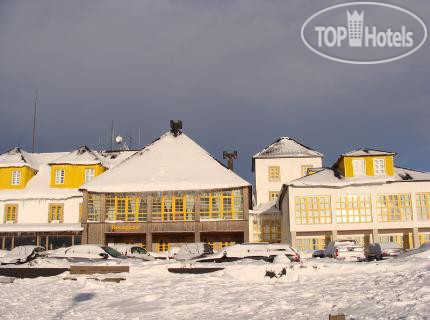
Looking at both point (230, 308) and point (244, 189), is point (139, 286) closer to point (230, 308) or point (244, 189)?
point (230, 308)

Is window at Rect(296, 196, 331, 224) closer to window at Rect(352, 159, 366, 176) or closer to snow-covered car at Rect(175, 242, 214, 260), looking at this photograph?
window at Rect(352, 159, 366, 176)

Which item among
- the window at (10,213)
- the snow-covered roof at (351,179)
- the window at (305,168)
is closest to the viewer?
the snow-covered roof at (351,179)

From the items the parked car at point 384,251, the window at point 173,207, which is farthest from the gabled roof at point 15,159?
the parked car at point 384,251

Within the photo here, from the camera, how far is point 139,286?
595 inches

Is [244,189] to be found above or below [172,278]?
above

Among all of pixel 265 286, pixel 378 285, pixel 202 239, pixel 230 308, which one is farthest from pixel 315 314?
pixel 202 239

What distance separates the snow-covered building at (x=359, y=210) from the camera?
3419 cm

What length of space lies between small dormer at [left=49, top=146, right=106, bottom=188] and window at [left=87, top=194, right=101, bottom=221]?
18.7ft

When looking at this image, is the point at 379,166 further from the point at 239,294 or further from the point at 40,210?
the point at 40,210

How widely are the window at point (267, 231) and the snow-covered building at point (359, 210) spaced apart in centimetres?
721

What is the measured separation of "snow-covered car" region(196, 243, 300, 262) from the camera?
2031 cm

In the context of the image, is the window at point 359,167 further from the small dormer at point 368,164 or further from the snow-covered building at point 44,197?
the snow-covered building at point 44,197

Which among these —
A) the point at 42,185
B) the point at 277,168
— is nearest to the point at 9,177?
the point at 42,185

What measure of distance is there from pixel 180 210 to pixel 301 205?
871cm
